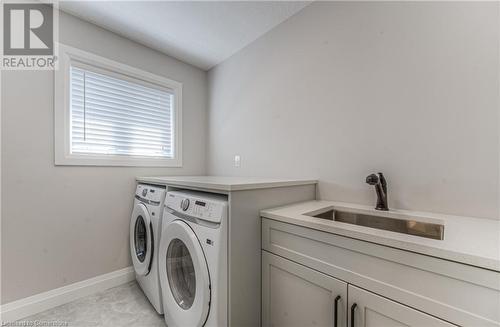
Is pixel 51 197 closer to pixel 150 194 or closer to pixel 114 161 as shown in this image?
pixel 114 161

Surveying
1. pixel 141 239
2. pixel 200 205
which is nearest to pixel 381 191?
pixel 200 205

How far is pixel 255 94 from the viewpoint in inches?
84.4

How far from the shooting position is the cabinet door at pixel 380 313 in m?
0.71

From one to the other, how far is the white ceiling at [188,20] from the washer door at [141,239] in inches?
63.3

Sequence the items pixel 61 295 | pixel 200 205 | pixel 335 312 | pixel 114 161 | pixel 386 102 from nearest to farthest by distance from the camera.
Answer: pixel 335 312
pixel 200 205
pixel 386 102
pixel 61 295
pixel 114 161

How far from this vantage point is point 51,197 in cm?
167

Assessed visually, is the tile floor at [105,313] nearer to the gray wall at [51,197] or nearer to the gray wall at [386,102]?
the gray wall at [51,197]

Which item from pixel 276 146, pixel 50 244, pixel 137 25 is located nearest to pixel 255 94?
pixel 276 146

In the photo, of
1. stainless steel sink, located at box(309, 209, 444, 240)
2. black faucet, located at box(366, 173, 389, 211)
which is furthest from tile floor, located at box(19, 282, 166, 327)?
black faucet, located at box(366, 173, 389, 211)

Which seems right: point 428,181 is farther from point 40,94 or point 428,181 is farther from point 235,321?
point 40,94

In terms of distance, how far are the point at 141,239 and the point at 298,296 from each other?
1.42m

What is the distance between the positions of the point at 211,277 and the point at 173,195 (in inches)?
23.8

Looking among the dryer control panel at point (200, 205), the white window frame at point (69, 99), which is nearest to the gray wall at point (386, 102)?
the dryer control panel at point (200, 205)

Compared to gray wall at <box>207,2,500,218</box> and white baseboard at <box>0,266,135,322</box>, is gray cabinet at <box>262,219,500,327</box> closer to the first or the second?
gray wall at <box>207,2,500,218</box>
